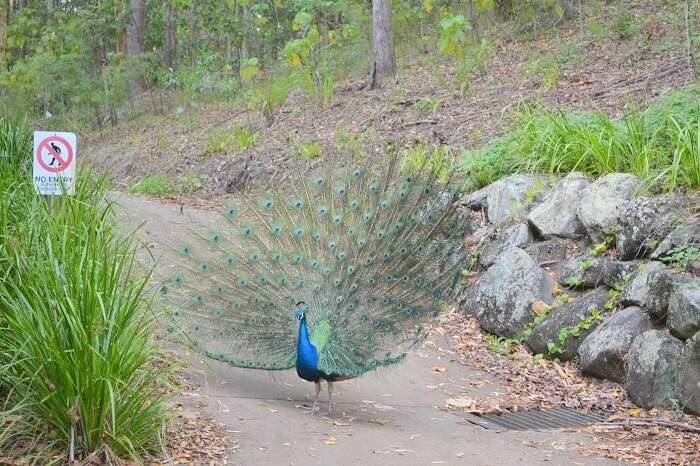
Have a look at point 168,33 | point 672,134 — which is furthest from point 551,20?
point 168,33

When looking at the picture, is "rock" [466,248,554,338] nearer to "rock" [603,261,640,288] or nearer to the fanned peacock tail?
"rock" [603,261,640,288]

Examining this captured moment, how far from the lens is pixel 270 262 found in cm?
691

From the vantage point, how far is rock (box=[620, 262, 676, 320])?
7836 millimetres

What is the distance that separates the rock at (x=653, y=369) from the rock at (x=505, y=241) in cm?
245

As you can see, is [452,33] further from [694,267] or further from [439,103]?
[694,267]

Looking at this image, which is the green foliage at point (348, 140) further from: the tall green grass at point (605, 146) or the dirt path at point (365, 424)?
the dirt path at point (365, 424)

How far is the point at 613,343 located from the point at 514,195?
9.25ft

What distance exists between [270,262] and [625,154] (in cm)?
468

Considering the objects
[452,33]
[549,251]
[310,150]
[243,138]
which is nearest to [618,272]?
[549,251]

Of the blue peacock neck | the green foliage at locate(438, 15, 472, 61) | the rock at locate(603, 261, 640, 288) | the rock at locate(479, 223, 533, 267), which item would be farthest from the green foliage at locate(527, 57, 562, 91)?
the blue peacock neck

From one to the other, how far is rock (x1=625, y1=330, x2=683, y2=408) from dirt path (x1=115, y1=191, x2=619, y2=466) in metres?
0.89

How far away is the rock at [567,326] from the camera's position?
8.55 meters

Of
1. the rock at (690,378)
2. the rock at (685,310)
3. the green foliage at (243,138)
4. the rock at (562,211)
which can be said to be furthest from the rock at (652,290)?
the green foliage at (243,138)

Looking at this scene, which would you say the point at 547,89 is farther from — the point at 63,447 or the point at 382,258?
the point at 63,447
